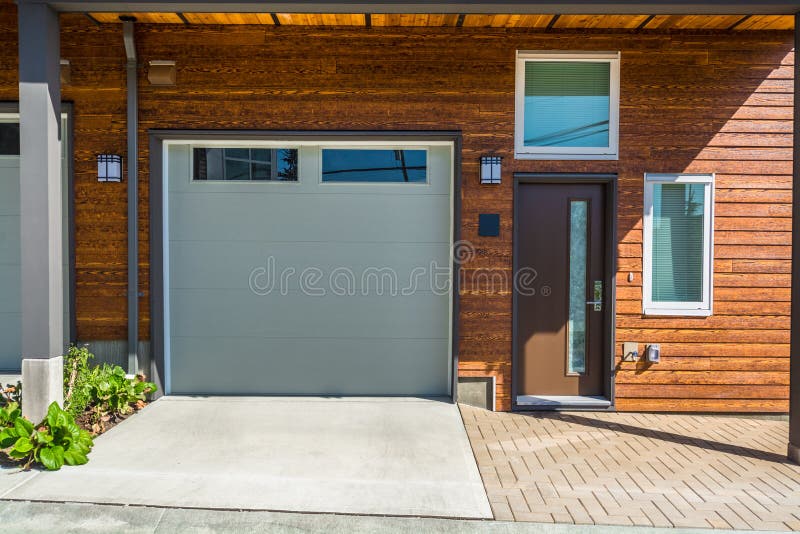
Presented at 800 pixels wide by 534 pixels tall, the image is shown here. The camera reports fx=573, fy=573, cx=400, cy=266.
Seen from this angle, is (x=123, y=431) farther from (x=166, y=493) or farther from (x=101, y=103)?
(x=101, y=103)

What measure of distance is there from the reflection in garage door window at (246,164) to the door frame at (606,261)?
7.11 ft

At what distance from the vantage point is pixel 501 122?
207 inches

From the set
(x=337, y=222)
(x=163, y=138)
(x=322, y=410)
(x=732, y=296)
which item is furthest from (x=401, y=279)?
(x=732, y=296)

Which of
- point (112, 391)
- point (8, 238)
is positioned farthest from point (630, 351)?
point (8, 238)

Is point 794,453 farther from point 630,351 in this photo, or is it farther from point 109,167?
point 109,167

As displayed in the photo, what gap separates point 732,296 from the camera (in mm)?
5340

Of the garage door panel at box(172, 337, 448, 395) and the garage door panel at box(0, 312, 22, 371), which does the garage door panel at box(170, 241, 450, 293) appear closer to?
the garage door panel at box(172, 337, 448, 395)

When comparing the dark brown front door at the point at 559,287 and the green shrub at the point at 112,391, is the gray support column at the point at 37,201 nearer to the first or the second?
the green shrub at the point at 112,391

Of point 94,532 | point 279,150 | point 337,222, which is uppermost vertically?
point 279,150

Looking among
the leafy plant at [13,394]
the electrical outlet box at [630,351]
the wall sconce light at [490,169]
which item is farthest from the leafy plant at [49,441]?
the electrical outlet box at [630,351]

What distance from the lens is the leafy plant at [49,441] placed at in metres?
3.77

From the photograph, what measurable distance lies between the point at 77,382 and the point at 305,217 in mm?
2391

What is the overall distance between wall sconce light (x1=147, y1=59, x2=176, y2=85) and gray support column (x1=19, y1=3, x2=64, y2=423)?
1.04 meters

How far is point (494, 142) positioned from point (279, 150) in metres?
2.04
